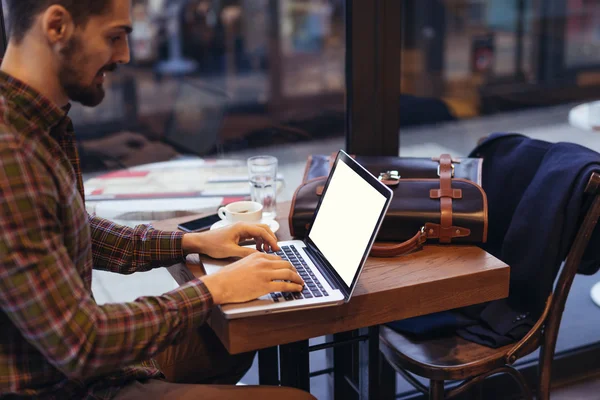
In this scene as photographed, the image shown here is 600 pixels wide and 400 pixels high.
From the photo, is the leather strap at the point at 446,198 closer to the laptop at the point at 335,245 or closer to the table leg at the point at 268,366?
the laptop at the point at 335,245

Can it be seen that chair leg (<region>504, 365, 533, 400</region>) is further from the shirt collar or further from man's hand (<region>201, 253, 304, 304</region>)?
the shirt collar

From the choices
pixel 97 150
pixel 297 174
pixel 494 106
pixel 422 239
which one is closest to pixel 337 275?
pixel 422 239

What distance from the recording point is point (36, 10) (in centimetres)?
99

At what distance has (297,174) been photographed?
2.98m

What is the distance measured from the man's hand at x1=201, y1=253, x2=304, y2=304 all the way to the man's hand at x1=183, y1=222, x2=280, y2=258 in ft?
0.55

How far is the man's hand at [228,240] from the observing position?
4.48ft

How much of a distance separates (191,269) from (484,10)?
6.24 meters

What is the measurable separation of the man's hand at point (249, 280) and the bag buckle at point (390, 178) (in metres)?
0.46

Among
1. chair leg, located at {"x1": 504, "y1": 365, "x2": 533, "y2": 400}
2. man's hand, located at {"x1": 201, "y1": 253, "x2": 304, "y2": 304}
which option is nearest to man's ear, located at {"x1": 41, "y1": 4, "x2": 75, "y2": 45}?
man's hand, located at {"x1": 201, "y1": 253, "x2": 304, "y2": 304}

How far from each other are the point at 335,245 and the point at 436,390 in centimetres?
50

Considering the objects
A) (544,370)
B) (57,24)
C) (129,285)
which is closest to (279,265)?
(57,24)

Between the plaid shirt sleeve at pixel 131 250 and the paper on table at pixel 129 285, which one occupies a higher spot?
the plaid shirt sleeve at pixel 131 250

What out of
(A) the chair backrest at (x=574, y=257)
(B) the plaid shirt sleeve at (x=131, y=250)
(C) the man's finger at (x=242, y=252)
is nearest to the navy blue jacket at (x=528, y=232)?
(A) the chair backrest at (x=574, y=257)

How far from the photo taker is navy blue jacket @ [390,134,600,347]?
1.54 m
